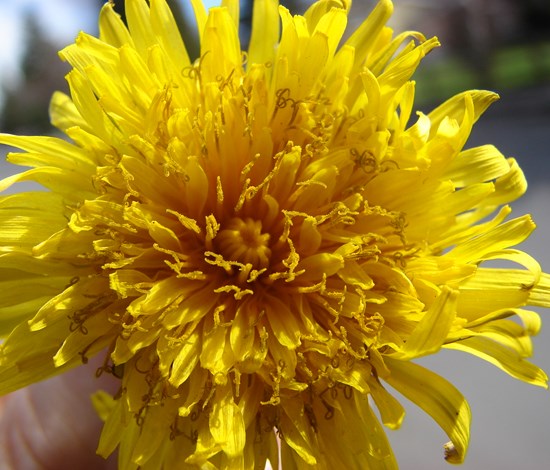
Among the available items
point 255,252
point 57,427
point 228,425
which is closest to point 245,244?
point 255,252

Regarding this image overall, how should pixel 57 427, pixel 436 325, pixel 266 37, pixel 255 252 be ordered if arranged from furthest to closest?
pixel 57 427 → pixel 266 37 → pixel 255 252 → pixel 436 325

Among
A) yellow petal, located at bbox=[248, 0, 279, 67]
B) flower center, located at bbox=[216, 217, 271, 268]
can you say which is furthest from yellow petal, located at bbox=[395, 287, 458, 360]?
yellow petal, located at bbox=[248, 0, 279, 67]

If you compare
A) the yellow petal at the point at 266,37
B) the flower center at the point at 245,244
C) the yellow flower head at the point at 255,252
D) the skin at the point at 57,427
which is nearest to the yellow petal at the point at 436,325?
the yellow flower head at the point at 255,252

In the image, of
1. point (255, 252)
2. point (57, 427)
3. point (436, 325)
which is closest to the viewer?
point (436, 325)

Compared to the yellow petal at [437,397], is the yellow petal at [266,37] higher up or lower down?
higher up

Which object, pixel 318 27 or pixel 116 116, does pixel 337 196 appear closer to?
pixel 318 27

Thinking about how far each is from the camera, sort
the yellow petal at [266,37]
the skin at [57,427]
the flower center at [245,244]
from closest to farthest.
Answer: the flower center at [245,244]
the yellow petal at [266,37]
the skin at [57,427]

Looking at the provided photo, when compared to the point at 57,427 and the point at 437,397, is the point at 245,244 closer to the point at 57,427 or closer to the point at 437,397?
the point at 437,397

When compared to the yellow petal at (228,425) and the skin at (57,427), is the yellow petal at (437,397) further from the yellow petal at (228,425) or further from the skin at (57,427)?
the skin at (57,427)
